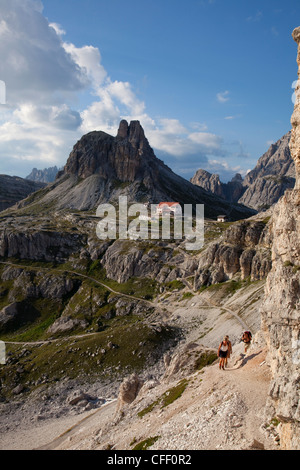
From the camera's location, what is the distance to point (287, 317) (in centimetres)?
2234

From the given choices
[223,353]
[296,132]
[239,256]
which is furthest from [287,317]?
[239,256]

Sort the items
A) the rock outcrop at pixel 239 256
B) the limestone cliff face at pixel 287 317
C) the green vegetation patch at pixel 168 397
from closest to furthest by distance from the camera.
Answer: the limestone cliff face at pixel 287 317 < the green vegetation patch at pixel 168 397 < the rock outcrop at pixel 239 256

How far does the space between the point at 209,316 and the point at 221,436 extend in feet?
229

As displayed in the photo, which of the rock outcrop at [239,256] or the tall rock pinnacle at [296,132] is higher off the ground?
the tall rock pinnacle at [296,132]

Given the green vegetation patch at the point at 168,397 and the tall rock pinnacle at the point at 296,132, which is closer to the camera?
the tall rock pinnacle at the point at 296,132

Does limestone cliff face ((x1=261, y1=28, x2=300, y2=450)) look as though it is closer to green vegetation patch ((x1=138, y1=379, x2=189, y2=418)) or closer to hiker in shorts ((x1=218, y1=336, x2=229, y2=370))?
hiker in shorts ((x1=218, y1=336, x2=229, y2=370))

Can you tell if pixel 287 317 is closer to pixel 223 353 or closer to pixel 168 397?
pixel 223 353

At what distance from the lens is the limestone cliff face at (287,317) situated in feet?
60.0

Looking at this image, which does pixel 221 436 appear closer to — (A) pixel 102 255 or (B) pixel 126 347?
(B) pixel 126 347

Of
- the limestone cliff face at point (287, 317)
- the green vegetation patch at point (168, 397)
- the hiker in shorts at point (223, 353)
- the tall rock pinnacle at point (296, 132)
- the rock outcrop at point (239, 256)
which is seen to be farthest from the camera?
the rock outcrop at point (239, 256)

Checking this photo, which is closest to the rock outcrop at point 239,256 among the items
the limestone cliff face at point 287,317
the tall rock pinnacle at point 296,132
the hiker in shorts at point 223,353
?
the hiker in shorts at point 223,353

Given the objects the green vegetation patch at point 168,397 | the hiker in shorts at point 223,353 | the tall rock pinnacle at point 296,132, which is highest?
the tall rock pinnacle at point 296,132

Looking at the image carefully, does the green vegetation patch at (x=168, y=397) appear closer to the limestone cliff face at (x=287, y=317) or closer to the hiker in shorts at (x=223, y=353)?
the hiker in shorts at (x=223, y=353)

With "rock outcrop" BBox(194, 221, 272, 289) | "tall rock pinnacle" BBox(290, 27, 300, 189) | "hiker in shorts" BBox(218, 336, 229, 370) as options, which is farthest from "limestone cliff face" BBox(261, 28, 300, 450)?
"rock outcrop" BBox(194, 221, 272, 289)
